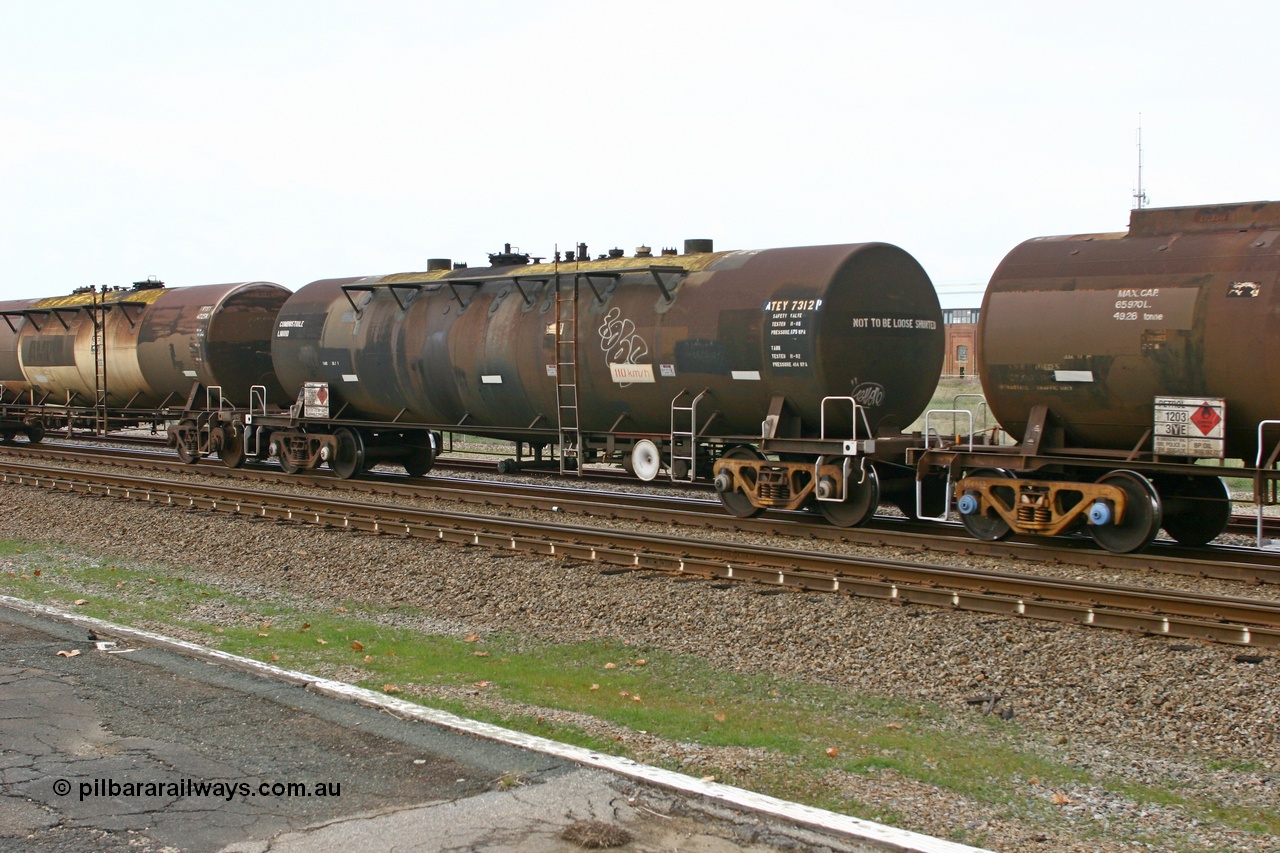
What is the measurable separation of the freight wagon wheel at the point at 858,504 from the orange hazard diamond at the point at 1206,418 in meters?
4.08

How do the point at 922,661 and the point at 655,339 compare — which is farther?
the point at 655,339

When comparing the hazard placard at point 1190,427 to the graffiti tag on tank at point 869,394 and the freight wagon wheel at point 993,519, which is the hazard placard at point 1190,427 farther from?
the graffiti tag on tank at point 869,394

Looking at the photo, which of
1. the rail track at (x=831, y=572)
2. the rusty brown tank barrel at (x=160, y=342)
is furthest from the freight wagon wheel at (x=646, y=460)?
the rusty brown tank barrel at (x=160, y=342)

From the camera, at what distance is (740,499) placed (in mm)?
16547

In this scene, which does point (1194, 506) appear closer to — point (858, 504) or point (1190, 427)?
point (1190, 427)

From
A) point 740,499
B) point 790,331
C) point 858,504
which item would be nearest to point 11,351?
point 740,499

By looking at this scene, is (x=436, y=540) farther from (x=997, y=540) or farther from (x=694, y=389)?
(x=997, y=540)

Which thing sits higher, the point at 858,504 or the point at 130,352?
the point at 130,352

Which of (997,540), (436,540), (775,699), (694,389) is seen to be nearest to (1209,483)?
(997,540)

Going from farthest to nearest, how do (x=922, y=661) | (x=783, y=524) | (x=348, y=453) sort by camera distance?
(x=348, y=453) → (x=783, y=524) → (x=922, y=661)

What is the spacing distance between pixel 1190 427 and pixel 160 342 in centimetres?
2138

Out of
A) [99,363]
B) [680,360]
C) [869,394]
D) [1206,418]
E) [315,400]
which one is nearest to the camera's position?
[1206,418]

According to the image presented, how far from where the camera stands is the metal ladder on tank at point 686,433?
54.0 feet

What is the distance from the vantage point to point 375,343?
834 inches
